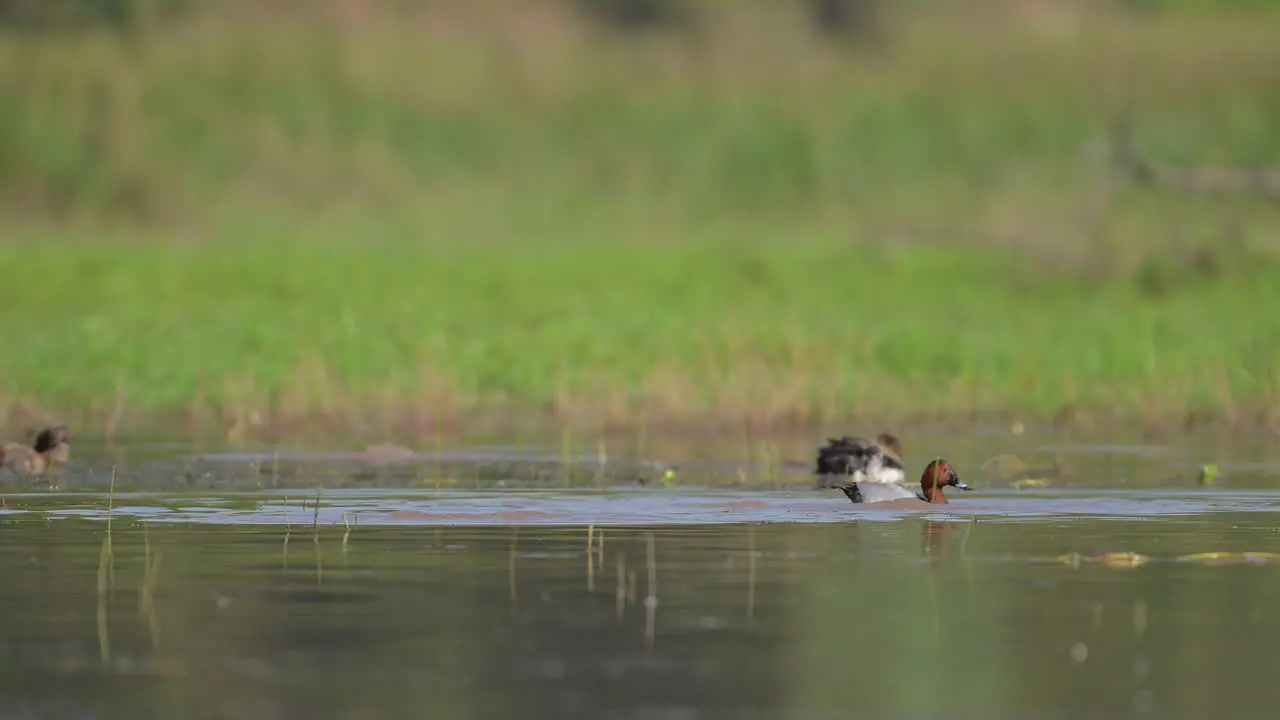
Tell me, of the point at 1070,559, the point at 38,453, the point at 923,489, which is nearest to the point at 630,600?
the point at 1070,559

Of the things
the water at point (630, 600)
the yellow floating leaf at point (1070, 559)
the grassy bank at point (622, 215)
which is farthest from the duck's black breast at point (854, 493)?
the grassy bank at point (622, 215)

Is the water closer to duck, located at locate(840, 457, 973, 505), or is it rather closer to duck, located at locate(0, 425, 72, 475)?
duck, located at locate(840, 457, 973, 505)

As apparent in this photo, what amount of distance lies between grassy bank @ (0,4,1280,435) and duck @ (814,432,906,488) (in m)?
5.34

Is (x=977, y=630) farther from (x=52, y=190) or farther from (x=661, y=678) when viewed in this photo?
(x=52, y=190)

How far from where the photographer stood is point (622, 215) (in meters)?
53.9

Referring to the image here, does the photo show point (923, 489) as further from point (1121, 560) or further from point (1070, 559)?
point (1121, 560)

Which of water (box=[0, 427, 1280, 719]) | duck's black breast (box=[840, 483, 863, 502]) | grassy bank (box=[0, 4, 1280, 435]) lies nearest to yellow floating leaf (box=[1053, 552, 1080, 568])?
water (box=[0, 427, 1280, 719])

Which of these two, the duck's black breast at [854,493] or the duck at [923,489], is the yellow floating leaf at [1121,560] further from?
the duck's black breast at [854,493]

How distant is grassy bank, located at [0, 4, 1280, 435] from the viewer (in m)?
25.8

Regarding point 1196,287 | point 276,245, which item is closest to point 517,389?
point 1196,287

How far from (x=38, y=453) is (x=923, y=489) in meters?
5.56

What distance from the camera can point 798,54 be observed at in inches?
2349

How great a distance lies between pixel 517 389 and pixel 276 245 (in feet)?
71.0

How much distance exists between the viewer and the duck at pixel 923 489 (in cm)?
1630
